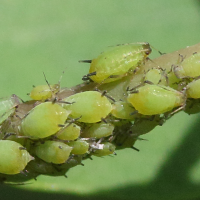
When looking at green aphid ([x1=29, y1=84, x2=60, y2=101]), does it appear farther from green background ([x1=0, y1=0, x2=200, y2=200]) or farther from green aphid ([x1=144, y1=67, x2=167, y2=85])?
green background ([x1=0, y1=0, x2=200, y2=200])

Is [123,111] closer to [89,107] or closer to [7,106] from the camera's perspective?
[89,107]

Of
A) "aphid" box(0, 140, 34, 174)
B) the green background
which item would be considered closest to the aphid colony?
"aphid" box(0, 140, 34, 174)

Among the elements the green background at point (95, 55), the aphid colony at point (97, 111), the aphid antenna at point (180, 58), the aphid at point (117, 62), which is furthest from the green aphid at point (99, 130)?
the green background at point (95, 55)

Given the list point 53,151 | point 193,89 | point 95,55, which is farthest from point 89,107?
point 95,55

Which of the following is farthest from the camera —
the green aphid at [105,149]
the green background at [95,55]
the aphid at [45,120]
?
the green background at [95,55]

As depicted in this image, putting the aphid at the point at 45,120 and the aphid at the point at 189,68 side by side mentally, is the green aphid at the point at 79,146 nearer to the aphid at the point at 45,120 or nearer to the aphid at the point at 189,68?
the aphid at the point at 45,120

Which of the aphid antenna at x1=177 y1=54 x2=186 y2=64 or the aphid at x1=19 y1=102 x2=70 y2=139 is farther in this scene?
the aphid antenna at x1=177 y1=54 x2=186 y2=64
